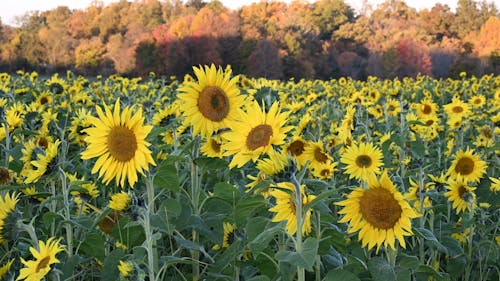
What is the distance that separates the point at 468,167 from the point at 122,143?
2319 mm

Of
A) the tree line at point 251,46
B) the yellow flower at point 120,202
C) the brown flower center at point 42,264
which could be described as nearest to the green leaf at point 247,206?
the yellow flower at point 120,202

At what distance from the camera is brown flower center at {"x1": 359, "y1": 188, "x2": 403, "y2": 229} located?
75.8 inches

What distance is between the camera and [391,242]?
191cm

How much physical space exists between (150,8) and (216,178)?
49.1m

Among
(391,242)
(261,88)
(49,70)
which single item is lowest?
(49,70)

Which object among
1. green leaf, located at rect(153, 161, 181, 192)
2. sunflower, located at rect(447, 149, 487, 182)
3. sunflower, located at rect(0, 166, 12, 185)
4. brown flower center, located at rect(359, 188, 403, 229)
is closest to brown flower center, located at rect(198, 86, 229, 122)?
green leaf, located at rect(153, 161, 181, 192)

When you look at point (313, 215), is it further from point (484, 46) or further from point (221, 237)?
point (484, 46)

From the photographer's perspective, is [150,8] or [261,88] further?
[150,8]

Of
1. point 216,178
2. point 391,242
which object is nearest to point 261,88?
point 216,178

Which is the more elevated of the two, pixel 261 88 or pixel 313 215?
pixel 261 88

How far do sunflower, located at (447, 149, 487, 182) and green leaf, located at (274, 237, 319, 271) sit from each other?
2017mm

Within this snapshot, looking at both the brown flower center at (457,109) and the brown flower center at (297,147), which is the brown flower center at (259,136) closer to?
the brown flower center at (297,147)

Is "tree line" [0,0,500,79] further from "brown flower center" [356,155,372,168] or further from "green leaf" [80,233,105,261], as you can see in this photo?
"green leaf" [80,233,105,261]

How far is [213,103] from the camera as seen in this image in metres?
2.45
